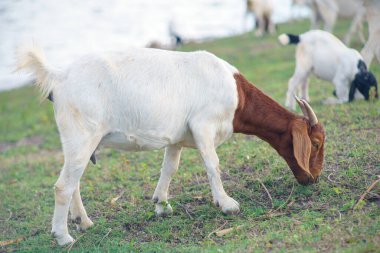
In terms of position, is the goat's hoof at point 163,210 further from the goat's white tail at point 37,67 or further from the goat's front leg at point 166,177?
the goat's white tail at point 37,67

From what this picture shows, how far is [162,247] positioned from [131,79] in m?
1.51

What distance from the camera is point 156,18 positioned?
82.7 ft

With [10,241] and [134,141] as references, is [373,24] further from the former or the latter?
[10,241]

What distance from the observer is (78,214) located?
612 centimetres

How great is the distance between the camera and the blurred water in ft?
66.2

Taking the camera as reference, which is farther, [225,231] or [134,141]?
[134,141]

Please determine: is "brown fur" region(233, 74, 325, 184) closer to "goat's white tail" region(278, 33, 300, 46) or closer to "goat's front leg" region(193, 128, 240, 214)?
"goat's front leg" region(193, 128, 240, 214)

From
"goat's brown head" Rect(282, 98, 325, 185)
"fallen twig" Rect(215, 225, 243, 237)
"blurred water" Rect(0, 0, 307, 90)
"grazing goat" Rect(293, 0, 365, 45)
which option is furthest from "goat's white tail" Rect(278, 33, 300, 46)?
"blurred water" Rect(0, 0, 307, 90)

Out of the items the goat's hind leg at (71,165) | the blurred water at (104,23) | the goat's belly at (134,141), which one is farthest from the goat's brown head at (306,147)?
the blurred water at (104,23)

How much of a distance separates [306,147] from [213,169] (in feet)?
2.93

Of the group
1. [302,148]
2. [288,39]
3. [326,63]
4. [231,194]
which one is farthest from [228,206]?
[288,39]

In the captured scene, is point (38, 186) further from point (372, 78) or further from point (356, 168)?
point (372, 78)

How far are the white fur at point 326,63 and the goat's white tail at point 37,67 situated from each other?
4.62 m

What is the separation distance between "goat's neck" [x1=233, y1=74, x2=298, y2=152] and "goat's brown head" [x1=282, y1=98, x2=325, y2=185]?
10 cm
